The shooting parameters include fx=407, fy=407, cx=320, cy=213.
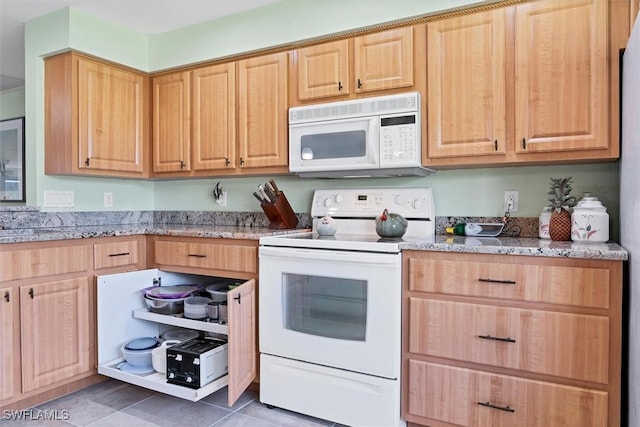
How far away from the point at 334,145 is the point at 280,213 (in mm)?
574

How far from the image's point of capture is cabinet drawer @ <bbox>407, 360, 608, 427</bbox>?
1.53 meters

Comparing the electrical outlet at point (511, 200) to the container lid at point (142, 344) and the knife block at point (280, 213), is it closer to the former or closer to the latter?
the knife block at point (280, 213)

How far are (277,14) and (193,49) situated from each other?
68 centimetres

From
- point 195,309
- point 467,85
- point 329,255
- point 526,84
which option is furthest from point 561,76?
point 195,309

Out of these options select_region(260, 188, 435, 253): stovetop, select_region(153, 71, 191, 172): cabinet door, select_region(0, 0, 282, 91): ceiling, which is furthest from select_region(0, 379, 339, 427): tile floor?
select_region(0, 0, 282, 91): ceiling

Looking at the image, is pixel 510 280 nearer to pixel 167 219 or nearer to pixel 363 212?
pixel 363 212

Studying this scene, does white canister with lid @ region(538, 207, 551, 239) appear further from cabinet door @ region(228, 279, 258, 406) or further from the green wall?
cabinet door @ region(228, 279, 258, 406)

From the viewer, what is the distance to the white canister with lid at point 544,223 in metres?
1.98

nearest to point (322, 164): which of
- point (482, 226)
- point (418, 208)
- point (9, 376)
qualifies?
point (418, 208)

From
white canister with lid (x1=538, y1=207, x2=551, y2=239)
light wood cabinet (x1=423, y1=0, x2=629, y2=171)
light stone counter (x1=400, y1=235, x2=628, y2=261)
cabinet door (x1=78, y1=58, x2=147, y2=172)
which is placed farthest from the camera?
cabinet door (x1=78, y1=58, x2=147, y2=172)

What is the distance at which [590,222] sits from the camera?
1.80 meters

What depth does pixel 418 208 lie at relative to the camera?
2248 mm

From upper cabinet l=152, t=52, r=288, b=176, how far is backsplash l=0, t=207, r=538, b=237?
390mm

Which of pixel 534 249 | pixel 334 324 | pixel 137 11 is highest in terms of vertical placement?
pixel 137 11
